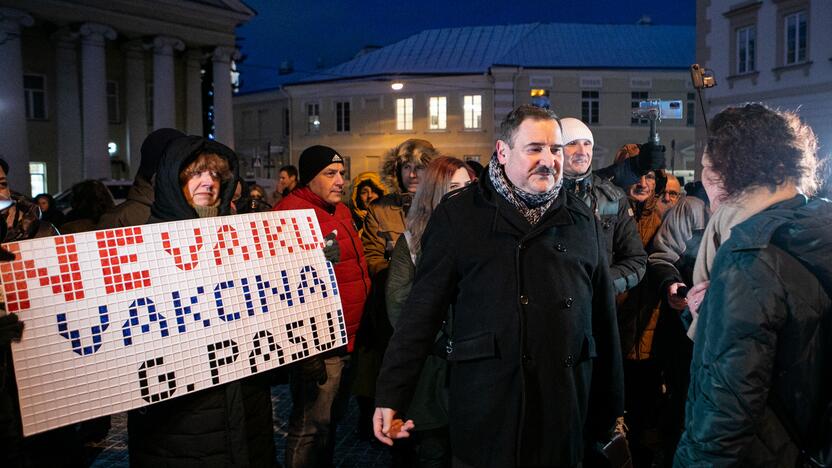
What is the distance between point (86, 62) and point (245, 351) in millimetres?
32157

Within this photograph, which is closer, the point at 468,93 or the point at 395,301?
the point at 395,301

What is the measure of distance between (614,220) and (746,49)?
74.2 ft

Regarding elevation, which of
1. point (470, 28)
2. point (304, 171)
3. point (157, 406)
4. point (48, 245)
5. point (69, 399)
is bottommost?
point (157, 406)

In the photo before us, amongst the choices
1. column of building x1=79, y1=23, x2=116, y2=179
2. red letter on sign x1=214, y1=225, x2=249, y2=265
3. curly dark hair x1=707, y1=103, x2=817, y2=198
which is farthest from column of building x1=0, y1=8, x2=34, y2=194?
curly dark hair x1=707, y1=103, x2=817, y2=198

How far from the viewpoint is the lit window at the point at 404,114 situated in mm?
42938

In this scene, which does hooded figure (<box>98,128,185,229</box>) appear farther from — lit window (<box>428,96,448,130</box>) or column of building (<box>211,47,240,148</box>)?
lit window (<box>428,96,448,130</box>)

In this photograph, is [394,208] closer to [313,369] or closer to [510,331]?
[313,369]

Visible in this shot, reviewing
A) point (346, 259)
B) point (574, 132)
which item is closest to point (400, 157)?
point (346, 259)

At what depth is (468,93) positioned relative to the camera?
41469 millimetres

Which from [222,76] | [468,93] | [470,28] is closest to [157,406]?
[222,76]

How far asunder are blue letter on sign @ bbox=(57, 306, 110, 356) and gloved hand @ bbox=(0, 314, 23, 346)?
0.49ft

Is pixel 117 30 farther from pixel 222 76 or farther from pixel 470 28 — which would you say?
pixel 470 28

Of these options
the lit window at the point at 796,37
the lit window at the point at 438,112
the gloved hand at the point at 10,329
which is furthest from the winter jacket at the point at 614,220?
the lit window at the point at 438,112

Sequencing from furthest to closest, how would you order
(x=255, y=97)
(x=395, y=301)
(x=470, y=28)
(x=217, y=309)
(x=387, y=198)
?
(x=255, y=97) → (x=470, y=28) → (x=387, y=198) → (x=395, y=301) → (x=217, y=309)
